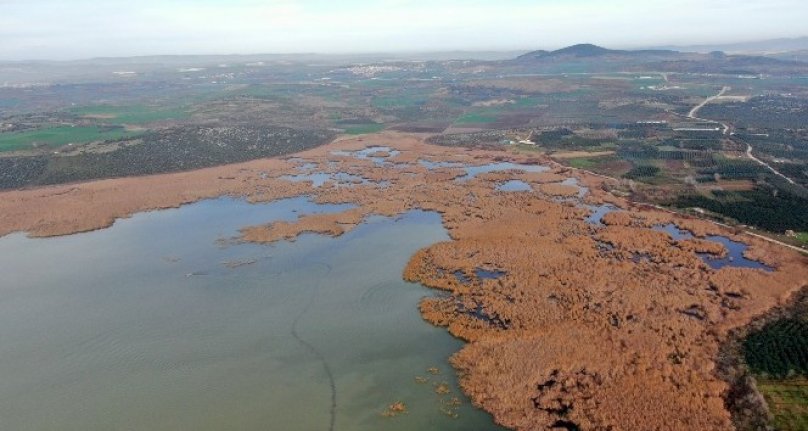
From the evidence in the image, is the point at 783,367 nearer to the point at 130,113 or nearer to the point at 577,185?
the point at 577,185

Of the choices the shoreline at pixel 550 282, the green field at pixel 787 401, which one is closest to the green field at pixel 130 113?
the shoreline at pixel 550 282

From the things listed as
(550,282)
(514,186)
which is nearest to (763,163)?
(514,186)

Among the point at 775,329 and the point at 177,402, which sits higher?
the point at 775,329

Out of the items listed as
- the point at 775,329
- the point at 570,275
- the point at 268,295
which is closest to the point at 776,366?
the point at 775,329

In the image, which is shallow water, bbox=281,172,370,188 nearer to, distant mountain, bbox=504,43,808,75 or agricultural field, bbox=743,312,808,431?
agricultural field, bbox=743,312,808,431

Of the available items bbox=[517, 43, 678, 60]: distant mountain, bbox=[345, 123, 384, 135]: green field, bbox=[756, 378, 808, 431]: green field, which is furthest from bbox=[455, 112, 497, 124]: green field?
bbox=[517, 43, 678, 60]: distant mountain

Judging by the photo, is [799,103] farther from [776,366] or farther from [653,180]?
[776,366]
